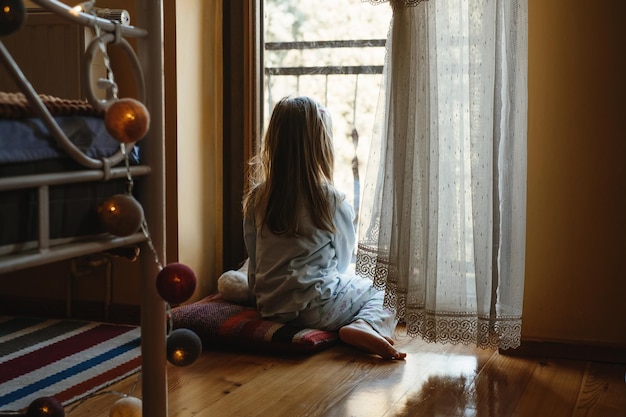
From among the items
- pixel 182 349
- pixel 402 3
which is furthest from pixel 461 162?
pixel 182 349

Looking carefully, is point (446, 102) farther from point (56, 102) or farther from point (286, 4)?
point (56, 102)

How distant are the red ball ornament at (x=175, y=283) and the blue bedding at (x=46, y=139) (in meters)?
0.21

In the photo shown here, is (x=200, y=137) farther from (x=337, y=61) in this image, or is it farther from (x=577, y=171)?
(x=577, y=171)

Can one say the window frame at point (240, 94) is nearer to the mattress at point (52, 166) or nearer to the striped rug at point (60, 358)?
the striped rug at point (60, 358)

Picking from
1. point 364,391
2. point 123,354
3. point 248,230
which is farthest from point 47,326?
point 364,391

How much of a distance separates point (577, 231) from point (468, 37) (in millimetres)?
596

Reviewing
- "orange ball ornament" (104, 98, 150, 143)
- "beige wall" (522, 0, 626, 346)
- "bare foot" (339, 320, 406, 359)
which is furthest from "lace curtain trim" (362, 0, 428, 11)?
"orange ball ornament" (104, 98, 150, 143)

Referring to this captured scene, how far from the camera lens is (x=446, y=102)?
2.03m

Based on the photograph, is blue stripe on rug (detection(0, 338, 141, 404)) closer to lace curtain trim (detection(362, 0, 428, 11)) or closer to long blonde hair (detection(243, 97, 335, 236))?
long blonde hair (detection(243, 97, 335, 236))

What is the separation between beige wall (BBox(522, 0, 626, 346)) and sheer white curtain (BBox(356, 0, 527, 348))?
0.12 metres

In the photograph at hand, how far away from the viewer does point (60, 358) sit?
85.7 inches

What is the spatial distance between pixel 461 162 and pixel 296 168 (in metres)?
0.55

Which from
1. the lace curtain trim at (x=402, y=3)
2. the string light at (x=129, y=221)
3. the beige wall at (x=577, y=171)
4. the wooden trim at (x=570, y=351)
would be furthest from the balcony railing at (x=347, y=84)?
the string light at (x=129, y=221)

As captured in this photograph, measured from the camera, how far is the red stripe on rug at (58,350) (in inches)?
81.7
